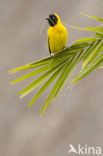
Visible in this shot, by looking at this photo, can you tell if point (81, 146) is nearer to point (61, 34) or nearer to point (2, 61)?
point (2, 61)

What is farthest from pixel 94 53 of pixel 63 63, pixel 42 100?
pixel 42 100

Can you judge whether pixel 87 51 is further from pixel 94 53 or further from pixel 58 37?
pixel 58 37

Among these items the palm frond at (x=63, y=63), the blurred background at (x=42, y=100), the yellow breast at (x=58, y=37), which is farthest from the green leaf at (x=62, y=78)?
the blurred background at (x=42, y=100)

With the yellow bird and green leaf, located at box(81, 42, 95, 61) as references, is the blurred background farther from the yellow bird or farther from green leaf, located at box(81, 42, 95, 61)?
green leaf, located at box(81, 42, 95, 61)

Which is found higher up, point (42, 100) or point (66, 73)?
point (66, 73)

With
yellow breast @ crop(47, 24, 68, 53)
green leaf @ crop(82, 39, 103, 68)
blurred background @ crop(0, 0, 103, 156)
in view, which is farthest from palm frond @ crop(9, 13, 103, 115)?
blurred background @ crop(0, 0, 103, 156)

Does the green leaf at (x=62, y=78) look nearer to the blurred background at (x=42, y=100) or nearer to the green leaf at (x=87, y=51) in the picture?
the green leaf at (x=87, y=51)
